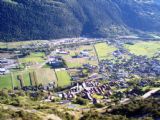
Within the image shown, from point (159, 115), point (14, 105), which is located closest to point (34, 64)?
point (14, 105)

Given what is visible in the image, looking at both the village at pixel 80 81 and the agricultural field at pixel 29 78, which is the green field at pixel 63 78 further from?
the agricultural field at pixel 29 78

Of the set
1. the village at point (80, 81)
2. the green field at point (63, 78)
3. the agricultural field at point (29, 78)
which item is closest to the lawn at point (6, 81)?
the agricultural field at point (29, 78)

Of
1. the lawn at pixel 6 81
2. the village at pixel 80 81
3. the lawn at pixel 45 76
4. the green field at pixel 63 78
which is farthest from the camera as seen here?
the lawn at pixel 45 76

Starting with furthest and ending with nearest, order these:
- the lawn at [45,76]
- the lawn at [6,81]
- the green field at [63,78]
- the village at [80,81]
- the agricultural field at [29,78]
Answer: the lawn at [45,76]
the green field at [63,78]
the agricultural field at [29,78]
the lawn at [6,81]
the village at [80,81]

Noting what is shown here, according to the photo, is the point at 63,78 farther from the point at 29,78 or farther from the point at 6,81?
the point at 6,81

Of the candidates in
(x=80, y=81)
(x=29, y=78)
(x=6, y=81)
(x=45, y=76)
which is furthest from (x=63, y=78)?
(x=6, y=81)

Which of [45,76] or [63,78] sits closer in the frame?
[63,78]

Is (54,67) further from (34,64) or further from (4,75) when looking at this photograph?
(4,75)
